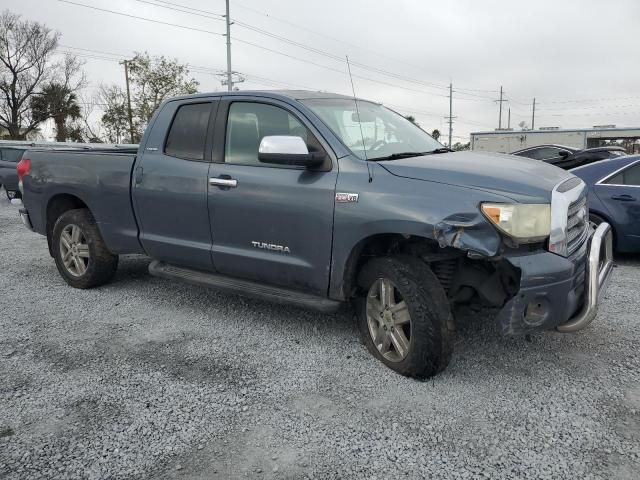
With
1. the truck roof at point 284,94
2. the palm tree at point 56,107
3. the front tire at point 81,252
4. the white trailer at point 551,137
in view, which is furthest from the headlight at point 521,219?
the palm tree at point 56,107

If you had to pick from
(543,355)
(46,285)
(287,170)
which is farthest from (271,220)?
(46,285)

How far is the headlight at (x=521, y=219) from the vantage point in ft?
9.73

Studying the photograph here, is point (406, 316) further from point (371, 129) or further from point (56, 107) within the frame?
point (56, 107)

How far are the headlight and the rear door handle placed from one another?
1.88m

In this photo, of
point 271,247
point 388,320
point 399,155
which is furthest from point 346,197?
point 388,320

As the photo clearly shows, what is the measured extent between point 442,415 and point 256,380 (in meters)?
1.18

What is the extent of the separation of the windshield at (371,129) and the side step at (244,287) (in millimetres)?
1048

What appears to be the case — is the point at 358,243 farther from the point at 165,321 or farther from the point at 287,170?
the point at 165,321

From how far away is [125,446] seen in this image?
2.67m

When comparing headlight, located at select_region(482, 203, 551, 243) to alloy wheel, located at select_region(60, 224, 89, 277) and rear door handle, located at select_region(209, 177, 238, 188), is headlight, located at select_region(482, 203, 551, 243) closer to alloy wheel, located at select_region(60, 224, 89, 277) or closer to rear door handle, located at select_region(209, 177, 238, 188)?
rear door handle, located at select_region(209, 177, 238, 188)

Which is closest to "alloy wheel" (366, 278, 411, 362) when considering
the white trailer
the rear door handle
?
the rear door handle

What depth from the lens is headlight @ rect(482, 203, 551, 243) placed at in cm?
296

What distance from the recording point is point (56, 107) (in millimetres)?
41531

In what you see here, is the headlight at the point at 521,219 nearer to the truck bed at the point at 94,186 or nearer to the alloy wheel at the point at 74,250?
the truck bed at the point at 94,186
